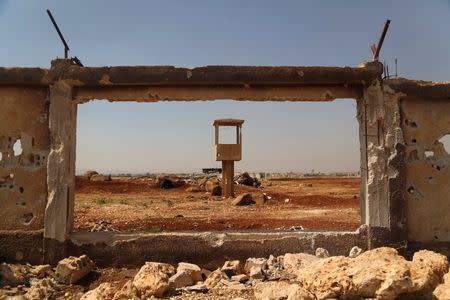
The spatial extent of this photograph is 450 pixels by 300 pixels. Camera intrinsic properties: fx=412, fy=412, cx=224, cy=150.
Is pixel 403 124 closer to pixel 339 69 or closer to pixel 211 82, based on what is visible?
pixel 339 69

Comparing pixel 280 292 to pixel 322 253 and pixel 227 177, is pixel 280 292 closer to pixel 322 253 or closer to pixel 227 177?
pixel 322 253

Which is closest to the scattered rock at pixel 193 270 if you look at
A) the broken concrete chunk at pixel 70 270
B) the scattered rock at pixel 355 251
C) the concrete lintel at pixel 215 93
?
the broken concrete chunk at pixel 70 270

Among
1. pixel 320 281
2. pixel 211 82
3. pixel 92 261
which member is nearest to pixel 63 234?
pixel 92 261

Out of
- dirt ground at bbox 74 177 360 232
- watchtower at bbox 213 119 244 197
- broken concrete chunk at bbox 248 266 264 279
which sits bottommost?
dirt ground at bbox 74 177 360 232

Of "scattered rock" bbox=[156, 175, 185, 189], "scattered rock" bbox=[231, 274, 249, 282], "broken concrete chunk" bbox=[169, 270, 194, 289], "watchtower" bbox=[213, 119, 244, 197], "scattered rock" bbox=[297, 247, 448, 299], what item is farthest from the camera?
"scattered rock" bbox=[156, 175, 185, 189]

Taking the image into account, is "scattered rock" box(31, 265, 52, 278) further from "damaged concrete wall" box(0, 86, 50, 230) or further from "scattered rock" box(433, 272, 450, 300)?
"scattered rock" box(433, 272, 450, 300)

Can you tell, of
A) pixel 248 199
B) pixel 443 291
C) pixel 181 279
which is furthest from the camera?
pixel 248 199

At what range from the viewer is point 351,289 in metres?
3.84

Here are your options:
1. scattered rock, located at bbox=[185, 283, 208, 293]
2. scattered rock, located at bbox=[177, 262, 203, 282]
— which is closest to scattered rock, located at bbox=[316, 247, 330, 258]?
scattered rock, located at bbox=[177, 262, 203, 282]

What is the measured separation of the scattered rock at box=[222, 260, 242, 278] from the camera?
206 inches

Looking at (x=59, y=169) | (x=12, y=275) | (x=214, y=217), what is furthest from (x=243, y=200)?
(x=12, y=275)

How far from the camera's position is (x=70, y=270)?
5070 millimetres

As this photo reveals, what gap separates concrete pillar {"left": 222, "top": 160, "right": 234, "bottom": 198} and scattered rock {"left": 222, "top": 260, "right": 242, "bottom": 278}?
38.6 ft

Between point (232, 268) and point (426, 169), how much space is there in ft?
9.96
